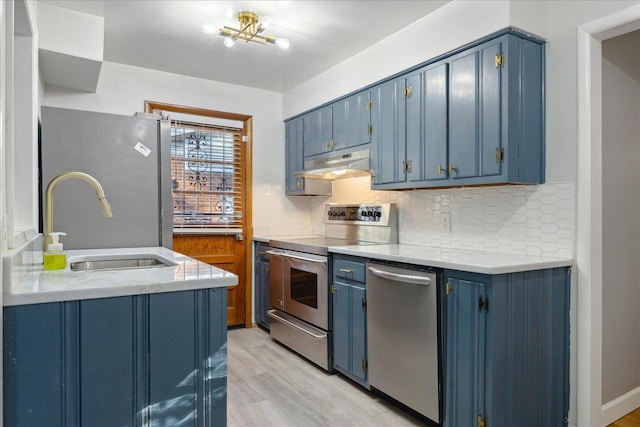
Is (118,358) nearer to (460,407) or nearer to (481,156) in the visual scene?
(460,407)

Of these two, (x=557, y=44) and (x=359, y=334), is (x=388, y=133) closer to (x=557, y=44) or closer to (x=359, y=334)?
(x=557, y=44)

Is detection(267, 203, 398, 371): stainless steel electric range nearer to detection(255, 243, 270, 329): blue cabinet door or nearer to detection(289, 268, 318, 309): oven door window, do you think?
detection(289, 268, 318, 309): oven door window

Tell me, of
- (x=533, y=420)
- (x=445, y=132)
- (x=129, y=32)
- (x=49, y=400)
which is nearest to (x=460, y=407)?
(x=533, y=420)

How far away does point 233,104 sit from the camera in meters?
4.18

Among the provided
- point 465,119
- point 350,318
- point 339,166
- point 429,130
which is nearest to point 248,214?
point 339,166

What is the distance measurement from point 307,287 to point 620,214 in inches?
83.0

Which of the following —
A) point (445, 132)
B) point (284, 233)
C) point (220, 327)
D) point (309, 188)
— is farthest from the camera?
point (284, 233)

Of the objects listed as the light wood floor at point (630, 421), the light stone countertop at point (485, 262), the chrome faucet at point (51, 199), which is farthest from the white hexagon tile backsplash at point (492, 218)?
the chrome faucet at point (51, 199)

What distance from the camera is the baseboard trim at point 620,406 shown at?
2246 mm

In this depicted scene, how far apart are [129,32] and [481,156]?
2576 millimetres

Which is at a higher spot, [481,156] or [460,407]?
[481,156]

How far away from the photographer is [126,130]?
9.23 ft

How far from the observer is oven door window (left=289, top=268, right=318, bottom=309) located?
124 inches

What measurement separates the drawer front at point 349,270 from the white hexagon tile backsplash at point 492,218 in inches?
25.8
